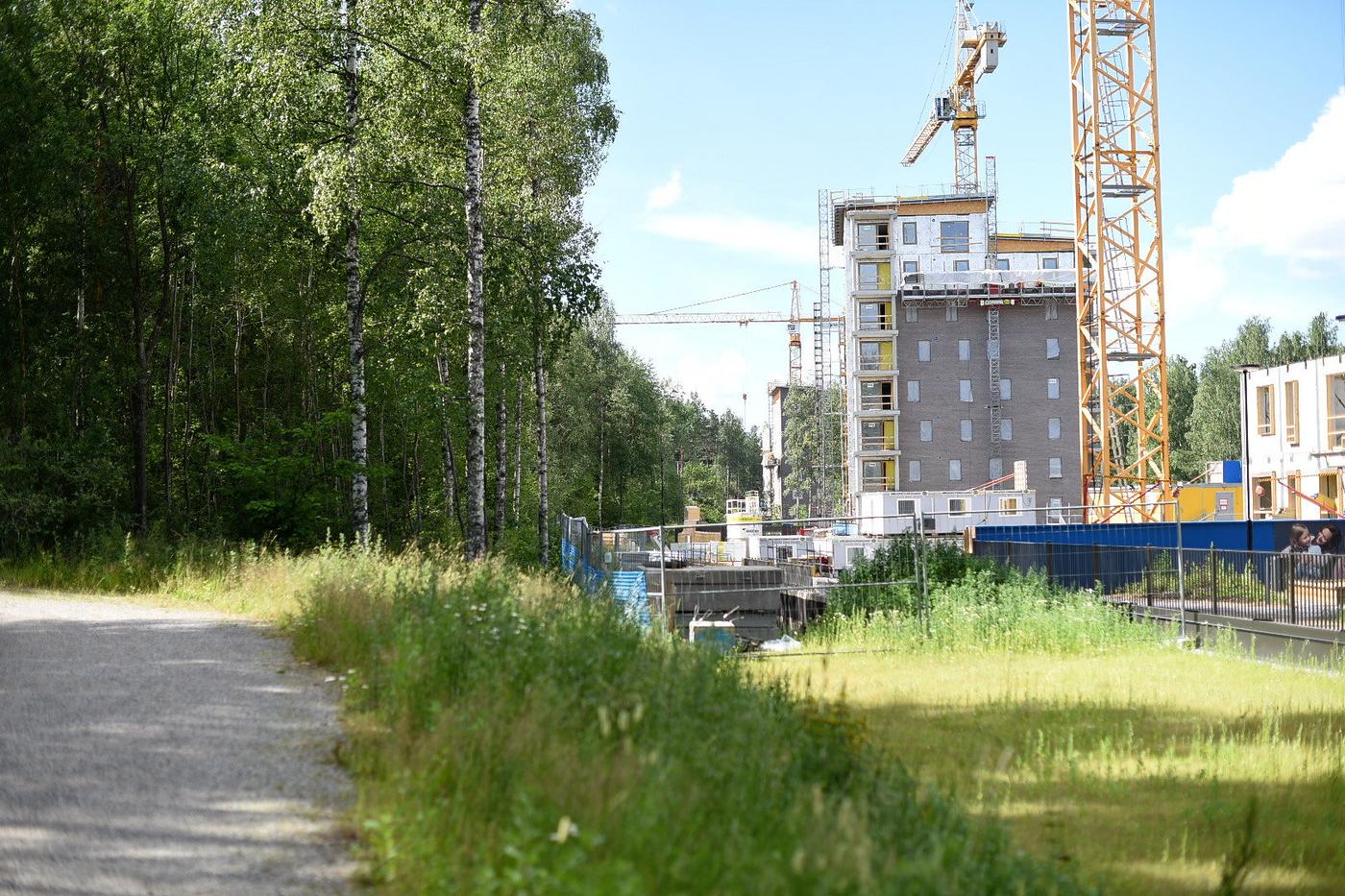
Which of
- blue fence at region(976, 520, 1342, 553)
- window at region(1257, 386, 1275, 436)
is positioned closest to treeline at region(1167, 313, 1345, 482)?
window at region(1257, 386, 1275, 436)

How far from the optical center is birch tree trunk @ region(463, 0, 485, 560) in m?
18.2

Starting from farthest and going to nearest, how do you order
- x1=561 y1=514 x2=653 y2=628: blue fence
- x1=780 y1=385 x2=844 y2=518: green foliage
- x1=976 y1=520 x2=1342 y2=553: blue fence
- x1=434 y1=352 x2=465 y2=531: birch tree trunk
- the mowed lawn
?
x1=780 y1=385 x2=844 y2=518: green foliage, x1=434 y1=352 x2=465 y2=531: birch tree trunk, x1=976 y1=520 x2=1342 y2=553: blue fence, x1=561 y1=514 x2=653 y2=628: blue fence, the mowed lawn

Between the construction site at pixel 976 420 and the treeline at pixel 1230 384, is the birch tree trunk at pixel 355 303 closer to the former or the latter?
the construction site at pixel 976 420

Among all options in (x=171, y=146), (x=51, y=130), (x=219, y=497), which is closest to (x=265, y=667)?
(x=171, y=146)

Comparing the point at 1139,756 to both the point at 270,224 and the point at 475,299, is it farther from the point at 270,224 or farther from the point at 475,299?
the point at 270,224

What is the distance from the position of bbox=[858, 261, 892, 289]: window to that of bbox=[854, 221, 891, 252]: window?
865mm

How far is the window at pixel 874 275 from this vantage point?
234 feet

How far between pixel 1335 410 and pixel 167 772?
41.4 metres

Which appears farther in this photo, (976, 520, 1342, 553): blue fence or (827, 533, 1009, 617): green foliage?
(976, 520, 1342, 553): blue fence

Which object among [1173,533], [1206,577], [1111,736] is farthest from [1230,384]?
[1111,736]

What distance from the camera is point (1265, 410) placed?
4394cm

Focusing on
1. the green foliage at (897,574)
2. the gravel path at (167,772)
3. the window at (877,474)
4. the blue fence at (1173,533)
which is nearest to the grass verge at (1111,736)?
the green foliage at (897,574)

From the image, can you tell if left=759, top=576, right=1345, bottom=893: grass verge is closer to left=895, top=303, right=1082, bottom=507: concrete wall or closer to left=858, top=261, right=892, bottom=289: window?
left=895, top=303, right=1082, bottom=507: concrete wall

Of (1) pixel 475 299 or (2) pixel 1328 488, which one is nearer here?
(1) pixel 475 299
